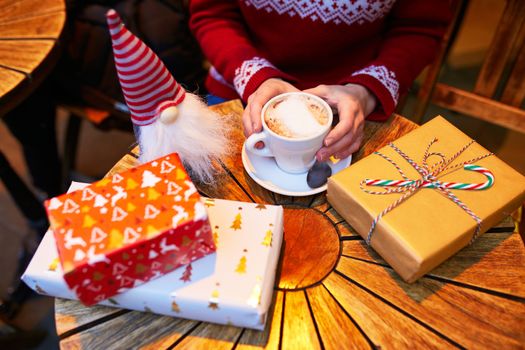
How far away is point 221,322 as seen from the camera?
592mm

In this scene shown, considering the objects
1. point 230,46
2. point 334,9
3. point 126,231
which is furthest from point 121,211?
point 334,9

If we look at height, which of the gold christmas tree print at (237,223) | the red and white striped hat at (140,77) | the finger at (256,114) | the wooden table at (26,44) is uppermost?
the red and white striped hat at (140,77)

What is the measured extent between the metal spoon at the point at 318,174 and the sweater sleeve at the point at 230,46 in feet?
0.70

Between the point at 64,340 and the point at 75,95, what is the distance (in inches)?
41.5

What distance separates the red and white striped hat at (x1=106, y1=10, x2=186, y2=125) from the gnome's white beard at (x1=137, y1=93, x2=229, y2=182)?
2cm

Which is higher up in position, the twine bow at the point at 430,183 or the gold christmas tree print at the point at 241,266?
the twine bow at the point at 430,183

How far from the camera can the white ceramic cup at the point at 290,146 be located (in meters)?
0.67

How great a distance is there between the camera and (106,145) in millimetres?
1853

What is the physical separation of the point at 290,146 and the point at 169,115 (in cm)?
20

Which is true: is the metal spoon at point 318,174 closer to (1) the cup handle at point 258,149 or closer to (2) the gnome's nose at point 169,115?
(1) the cup handle at point 258,149

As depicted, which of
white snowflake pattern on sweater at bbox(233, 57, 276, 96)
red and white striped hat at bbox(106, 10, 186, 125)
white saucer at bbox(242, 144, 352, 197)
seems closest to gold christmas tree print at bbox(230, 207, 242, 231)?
white saucer at bbox(242, 144, 352, 197)

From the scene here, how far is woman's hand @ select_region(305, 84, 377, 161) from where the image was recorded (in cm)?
72

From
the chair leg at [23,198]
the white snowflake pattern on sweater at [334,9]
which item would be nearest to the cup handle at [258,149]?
the white snowflake pattern on sweater at [334,9]

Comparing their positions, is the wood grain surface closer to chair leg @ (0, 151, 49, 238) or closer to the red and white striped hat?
the red and white striped hat
